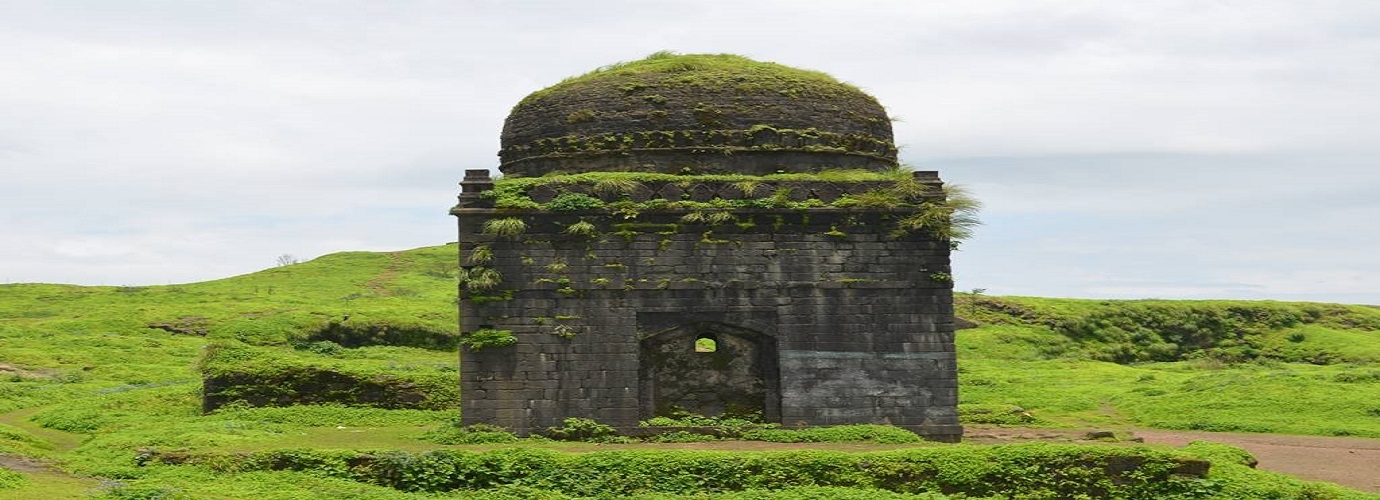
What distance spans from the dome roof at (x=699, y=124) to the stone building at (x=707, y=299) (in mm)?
1050

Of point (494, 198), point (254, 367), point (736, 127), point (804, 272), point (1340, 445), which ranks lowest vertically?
point (1340, 445)

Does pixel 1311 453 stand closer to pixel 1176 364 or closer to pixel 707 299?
pixel 707 299

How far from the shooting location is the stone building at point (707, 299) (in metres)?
18.3

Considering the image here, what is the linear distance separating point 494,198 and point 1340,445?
15284mm

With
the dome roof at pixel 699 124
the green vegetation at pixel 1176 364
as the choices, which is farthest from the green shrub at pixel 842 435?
the green vegetation at pixel 1176 364

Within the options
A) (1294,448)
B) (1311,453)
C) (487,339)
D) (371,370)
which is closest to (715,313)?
(487,339)

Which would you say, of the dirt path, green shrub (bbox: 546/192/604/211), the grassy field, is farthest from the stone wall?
the dirt path

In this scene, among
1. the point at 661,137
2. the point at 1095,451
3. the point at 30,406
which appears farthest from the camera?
the point at 30,406

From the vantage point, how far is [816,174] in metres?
20.1

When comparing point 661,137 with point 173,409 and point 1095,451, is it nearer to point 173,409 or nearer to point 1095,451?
point 1095,451

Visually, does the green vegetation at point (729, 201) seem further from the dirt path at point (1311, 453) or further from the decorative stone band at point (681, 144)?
the dirt path at point (1311, 453)

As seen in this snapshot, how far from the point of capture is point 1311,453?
20.6 m

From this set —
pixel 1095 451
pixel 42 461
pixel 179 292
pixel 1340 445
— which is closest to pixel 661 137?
pixel 1095 451

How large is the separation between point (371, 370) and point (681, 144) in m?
8.00
